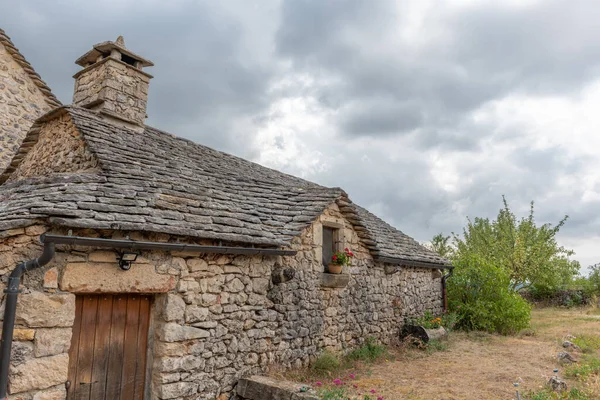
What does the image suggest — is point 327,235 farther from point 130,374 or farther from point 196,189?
point 130,374

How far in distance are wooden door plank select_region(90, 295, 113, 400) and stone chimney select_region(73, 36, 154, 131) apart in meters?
4.66

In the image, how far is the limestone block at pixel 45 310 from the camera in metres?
4.24

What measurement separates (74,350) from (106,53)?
645 centimetres

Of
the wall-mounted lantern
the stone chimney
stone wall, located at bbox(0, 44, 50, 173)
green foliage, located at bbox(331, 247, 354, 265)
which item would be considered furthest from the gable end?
green foliage, located at bbox(331, 247, 354, 265)

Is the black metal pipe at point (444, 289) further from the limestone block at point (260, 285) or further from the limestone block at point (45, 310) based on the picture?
the limestone block at point (45, 310)

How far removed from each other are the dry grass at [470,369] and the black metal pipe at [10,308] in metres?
4.95

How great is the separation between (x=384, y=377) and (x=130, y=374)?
14.4ft

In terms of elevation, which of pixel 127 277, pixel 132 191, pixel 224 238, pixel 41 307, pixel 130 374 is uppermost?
pixel 132 191

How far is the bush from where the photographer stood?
499 inches

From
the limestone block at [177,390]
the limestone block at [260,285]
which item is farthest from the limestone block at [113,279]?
the limestone block at [260,285]

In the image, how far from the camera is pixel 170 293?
5.40 meters

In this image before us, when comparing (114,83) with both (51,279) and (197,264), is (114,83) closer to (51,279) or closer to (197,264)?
(197,264)

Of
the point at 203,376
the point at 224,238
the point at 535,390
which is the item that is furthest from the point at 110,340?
the point at 535,390

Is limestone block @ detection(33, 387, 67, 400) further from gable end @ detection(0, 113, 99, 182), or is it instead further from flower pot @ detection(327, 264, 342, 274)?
flower pot @ detection(327, 264, 342, 274)
